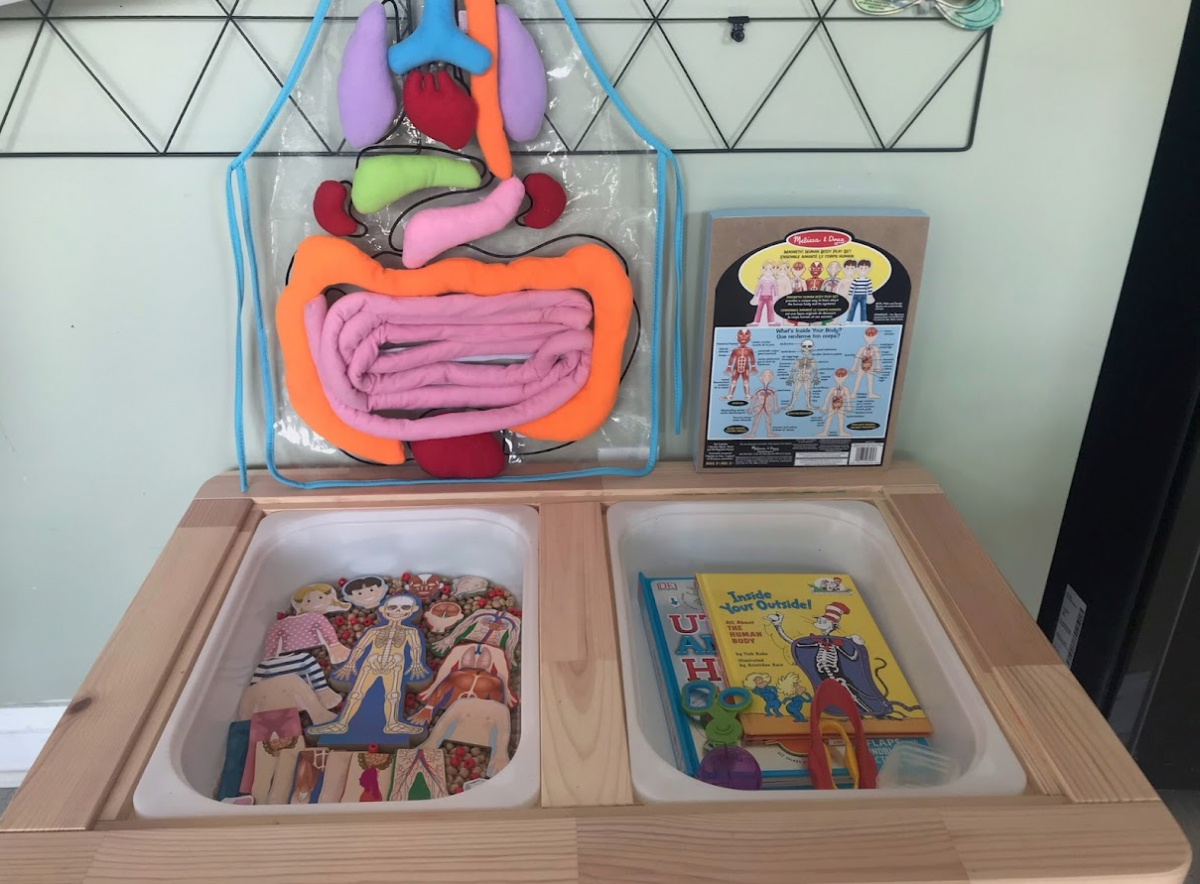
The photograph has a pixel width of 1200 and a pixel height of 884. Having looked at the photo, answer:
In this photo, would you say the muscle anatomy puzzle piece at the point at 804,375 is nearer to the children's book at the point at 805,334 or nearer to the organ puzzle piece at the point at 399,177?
the children's book at the point at 805,334

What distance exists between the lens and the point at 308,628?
893 millimetres

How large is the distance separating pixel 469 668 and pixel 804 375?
0.47m

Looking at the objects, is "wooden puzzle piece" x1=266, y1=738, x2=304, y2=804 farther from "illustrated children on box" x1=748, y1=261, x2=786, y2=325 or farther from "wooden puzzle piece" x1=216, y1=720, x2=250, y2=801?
"illustrated children on box" x1=748, y1=261, x2=786, y2=325

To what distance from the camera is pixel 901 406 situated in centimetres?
102

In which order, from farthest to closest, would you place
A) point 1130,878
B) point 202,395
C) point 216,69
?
1. point 202,395
2. point 216,69
3. point 1130,878

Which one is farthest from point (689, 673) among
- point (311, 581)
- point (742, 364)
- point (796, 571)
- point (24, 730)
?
point (24, 730)

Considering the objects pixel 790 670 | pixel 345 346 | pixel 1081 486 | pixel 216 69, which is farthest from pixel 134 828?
pixel 1081 486

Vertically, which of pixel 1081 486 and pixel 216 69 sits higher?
pixel 216 69

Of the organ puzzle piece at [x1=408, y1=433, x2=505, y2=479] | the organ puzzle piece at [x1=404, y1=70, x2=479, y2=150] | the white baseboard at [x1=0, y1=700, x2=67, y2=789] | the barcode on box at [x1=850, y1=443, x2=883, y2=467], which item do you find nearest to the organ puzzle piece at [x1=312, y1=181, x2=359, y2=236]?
the organ puzzle piece at [x1=404, y1=70, x2=479, y2=150]

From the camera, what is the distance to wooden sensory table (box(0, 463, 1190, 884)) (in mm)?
541

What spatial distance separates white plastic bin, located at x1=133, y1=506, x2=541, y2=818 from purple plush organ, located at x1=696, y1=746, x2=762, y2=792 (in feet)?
0.55

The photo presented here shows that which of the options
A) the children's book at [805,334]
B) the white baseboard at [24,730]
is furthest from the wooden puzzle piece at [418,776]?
the white baseboard at [24,730]

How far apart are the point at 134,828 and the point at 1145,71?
1.10m

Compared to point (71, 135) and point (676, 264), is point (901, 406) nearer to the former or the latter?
point (676, 264)
